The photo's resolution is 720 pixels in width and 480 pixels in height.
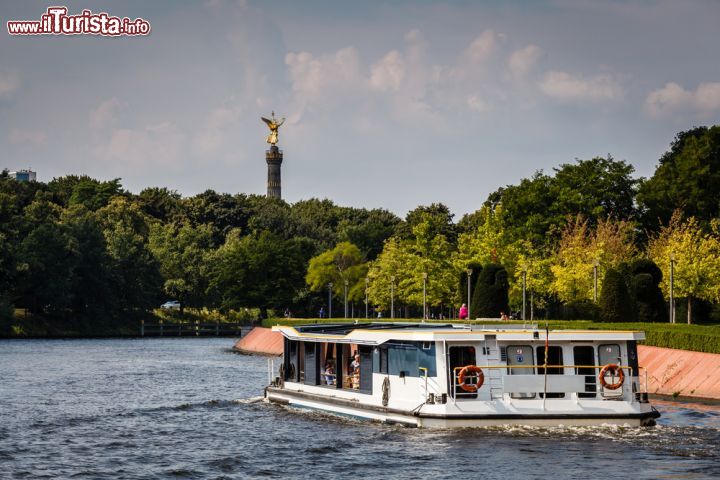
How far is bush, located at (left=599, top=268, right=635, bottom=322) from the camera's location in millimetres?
68312

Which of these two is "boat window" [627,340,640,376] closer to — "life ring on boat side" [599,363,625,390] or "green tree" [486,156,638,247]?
"life ring on boat side" [599,363,625,390]

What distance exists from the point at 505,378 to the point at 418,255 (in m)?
80.8

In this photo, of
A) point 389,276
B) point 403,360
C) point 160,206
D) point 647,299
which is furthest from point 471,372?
point 160,206

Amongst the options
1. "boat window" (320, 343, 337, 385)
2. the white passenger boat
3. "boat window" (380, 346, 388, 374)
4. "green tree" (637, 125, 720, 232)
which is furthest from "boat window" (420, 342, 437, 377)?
"green tree" (637, 125, 720, 232)

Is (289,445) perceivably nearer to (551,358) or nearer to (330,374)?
(330,374)

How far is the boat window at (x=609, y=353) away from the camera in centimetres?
3925

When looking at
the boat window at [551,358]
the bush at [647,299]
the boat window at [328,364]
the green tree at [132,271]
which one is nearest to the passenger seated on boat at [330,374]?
the boat window at [328,364]

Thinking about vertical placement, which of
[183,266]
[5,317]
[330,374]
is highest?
[183,266]

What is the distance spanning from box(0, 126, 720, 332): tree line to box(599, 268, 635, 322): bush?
86mm

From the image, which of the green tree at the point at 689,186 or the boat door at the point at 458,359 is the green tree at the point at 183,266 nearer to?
the green tree at the point at 689,186

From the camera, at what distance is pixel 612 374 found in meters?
38.4

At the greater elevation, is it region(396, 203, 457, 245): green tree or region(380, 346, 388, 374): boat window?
region(396, 203, 457, 245): green tree

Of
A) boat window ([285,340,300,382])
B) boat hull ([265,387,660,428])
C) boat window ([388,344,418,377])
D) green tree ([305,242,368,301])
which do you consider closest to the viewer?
boat hull ([265,387,660,428])

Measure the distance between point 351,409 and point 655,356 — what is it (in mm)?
20238
